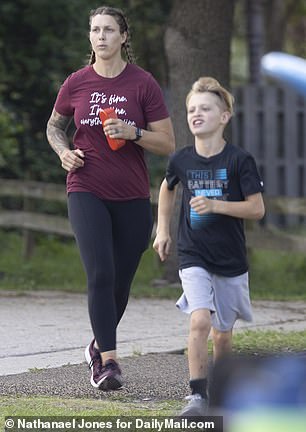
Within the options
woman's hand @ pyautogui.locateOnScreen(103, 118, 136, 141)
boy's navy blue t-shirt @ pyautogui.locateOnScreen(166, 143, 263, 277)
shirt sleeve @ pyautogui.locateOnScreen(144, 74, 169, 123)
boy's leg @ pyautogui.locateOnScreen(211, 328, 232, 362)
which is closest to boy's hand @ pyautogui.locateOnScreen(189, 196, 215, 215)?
boy's navy blue t-shirt @ pyautogui.locateOnScreen(166, 143, 263, 277)

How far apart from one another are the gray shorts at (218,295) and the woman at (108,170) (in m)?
0.83

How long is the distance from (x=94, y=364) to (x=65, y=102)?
1.49 meters

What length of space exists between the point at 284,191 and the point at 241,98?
181cm

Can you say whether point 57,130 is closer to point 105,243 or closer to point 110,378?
point 105,243

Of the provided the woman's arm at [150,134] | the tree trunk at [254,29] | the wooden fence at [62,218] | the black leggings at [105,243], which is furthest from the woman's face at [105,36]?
the tree trunk at [254,29]

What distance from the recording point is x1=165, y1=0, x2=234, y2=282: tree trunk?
469 inches

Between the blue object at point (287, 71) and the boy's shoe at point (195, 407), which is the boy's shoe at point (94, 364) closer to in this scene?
the boy's shoe at point (195, 407)

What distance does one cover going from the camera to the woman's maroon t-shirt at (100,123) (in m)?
6.68

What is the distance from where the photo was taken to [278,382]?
3.57m

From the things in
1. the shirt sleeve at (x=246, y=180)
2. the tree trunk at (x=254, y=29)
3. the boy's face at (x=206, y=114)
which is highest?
the tree trunk at (x=254, y=29)

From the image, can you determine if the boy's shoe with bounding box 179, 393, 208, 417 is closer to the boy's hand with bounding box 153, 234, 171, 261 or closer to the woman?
the boy's hand with bounding box 153, 234, 171, 261

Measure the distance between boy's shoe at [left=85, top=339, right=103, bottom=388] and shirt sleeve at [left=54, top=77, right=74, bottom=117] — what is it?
1.34 m

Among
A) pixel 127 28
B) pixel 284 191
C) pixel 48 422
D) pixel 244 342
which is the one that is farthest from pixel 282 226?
pixel 48 422

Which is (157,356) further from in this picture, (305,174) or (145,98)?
(305,174)
